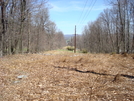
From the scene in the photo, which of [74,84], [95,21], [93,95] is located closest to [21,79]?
[74,84]

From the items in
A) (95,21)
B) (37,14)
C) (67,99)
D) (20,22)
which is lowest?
(67,99)

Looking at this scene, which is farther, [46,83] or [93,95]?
[46,83]

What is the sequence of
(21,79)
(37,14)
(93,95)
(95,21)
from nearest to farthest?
(93,95), (21,79), (37,14), (95,21)

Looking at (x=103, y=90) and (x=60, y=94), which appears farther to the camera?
(x=103, y=90)

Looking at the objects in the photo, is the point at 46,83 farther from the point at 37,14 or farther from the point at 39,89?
the point at 37,14

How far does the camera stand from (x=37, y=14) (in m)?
14.4

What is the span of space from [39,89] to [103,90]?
89.2 inches

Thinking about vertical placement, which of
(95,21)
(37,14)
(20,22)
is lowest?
(20,22)

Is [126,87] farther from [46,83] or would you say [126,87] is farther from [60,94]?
[46,83]

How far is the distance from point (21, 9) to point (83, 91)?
11971mm

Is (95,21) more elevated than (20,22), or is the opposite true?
(95,21)

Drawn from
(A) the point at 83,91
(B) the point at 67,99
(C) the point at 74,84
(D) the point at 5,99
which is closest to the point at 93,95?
(A) the point at 83,91

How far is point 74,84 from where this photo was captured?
5.13m

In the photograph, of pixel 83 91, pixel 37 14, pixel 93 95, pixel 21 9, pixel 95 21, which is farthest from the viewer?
pixel 95 21
